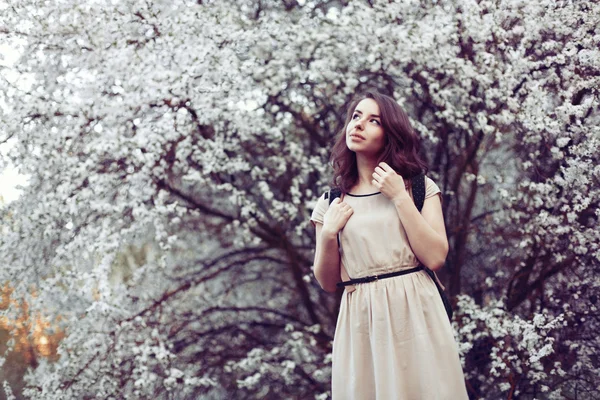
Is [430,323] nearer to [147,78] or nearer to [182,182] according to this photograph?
[147,78]

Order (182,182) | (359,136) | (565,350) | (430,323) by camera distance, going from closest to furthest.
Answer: (430,323) → (359,136) → (565,350) → (182,182)

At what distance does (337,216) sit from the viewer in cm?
216

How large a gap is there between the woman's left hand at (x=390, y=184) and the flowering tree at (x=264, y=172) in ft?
7.13

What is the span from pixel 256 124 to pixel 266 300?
4.87 feet

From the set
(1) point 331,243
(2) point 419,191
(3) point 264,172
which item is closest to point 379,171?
(2) point 419,191

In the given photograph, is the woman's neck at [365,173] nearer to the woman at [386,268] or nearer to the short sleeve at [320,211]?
the woman at [386,268]

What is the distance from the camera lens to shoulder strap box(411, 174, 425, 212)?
7.03 ft

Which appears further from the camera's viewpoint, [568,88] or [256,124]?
[256,124]

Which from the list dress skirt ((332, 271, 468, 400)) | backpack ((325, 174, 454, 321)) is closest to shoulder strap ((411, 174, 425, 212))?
backpack ((325, 174, 454, 321))

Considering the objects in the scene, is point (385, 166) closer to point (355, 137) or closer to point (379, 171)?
point (379, 171)

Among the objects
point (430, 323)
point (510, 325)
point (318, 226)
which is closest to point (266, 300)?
point (510, 325)

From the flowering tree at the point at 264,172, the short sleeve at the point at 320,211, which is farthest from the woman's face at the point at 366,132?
the flowering tree at the point at 264,172

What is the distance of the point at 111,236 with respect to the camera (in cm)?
435

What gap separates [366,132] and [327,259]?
451 millimetres
